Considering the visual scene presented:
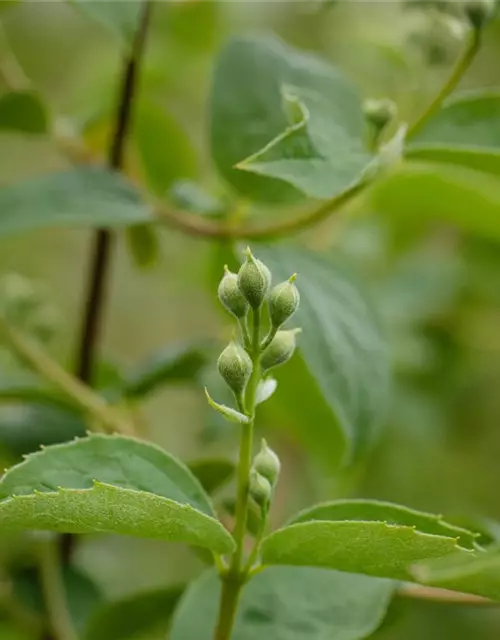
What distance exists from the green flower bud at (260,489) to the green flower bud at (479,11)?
267 millimetres

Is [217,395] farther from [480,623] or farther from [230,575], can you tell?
[480,623]

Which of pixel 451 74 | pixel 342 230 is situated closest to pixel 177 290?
pixel 342 230

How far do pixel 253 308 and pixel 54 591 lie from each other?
385 millimetres

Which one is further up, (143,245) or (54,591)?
(143,245)

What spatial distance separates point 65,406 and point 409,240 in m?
0.64

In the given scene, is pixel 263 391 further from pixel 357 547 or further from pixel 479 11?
pixel 479 11

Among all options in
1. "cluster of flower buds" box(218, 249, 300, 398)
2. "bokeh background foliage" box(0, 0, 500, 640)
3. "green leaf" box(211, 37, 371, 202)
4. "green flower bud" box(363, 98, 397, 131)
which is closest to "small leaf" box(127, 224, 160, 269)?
"bokeh background foliage" box(0, 0, 500, 640)

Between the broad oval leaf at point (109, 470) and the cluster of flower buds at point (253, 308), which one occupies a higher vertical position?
the cluster of flower buds at point (253, 308)

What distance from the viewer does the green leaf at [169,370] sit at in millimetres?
652

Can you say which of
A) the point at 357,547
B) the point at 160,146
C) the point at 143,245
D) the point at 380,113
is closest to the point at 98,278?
the point at 143,245

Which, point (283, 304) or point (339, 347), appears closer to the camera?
point (283, 304)

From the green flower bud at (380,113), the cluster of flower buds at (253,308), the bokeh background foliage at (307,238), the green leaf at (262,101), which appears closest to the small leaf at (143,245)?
the bokeh background foliage at (307,238)

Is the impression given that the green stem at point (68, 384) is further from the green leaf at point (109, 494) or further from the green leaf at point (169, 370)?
the green leaf at point (109, 494)

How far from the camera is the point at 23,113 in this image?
65 cm
